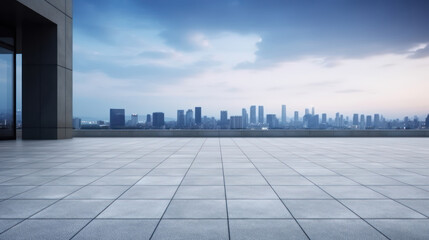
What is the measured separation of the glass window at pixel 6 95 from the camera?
2025 cm

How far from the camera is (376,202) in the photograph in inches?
210

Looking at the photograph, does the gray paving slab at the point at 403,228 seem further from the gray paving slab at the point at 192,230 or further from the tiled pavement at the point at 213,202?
the gray paving slab at the point at 192,230

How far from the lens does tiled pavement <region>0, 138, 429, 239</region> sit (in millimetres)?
4004

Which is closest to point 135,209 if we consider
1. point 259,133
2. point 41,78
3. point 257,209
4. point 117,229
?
point 117,229

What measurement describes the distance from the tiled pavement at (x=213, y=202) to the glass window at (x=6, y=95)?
14.4 metres

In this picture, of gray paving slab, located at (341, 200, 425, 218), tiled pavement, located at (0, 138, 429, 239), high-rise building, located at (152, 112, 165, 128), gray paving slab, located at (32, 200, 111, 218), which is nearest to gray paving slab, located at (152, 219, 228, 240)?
tiled pavement, located at (0, 138, 429, 239)

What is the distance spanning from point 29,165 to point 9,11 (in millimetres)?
13180

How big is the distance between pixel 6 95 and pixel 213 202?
21.6 meters

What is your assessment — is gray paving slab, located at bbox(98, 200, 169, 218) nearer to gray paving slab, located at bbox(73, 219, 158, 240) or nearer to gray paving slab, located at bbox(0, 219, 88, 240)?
gray paving slab, located at bbox(73, 219, 158, 240)

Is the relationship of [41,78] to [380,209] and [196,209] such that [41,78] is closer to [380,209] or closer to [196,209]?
[196,209]

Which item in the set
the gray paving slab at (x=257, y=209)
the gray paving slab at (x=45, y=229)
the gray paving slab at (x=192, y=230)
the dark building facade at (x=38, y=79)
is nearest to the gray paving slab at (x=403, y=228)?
the gray paving slab at (x=257, y=209)

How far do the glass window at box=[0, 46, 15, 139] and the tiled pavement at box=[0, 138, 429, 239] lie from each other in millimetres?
14373

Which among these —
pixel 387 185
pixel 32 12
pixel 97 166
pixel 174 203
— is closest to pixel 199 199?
pixel 174 203

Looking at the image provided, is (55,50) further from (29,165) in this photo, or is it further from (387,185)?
(387,185)
